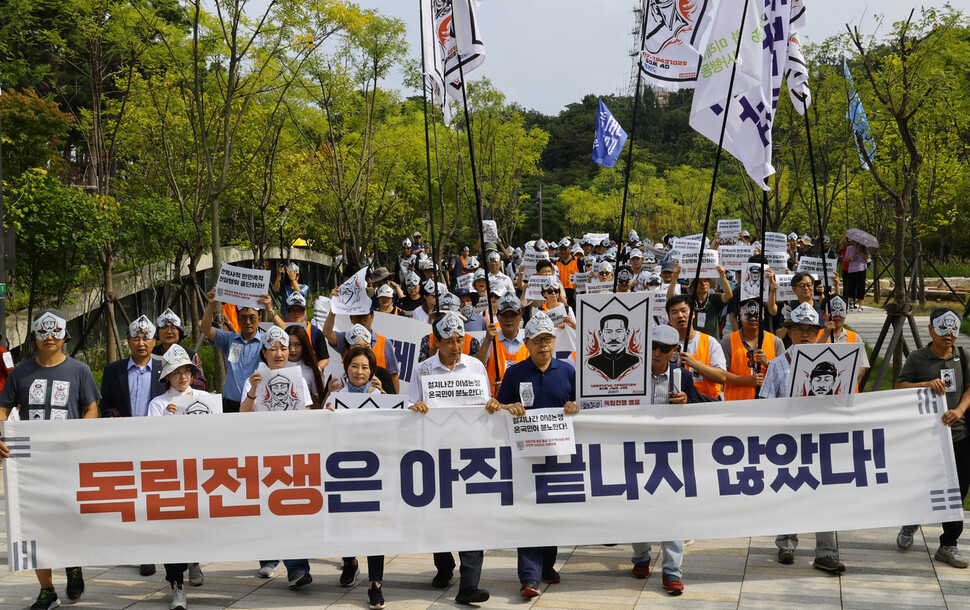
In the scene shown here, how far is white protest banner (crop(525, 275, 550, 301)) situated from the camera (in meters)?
11.0

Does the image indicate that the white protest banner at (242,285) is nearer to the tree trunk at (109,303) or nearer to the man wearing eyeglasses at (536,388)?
the man wearing eyeglasses at (536,388)

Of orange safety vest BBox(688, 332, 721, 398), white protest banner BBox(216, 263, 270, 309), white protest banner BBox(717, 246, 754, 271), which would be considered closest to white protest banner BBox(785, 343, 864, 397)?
orange safety vest BBox(688, 332, 721, 398)

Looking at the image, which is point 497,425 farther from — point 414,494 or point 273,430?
point 273,430

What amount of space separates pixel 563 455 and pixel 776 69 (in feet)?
13.9

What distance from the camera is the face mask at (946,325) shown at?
7.25 m

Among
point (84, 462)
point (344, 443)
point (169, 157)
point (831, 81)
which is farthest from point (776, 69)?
point (831, 81)

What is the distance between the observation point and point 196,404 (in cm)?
706

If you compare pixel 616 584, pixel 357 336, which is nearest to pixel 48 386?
pixel 357 336

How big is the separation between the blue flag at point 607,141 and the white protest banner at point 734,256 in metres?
10.8

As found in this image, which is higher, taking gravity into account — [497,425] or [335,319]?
[335,319]

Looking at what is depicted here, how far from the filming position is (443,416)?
22.8 feet

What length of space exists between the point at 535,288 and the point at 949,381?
16.1ft

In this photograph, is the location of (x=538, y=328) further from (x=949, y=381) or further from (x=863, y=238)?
(x=863, y=238)

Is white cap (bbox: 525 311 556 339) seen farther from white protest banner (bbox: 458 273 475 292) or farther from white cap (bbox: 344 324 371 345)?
white protest banner (bbox: 458 273 475 292)
